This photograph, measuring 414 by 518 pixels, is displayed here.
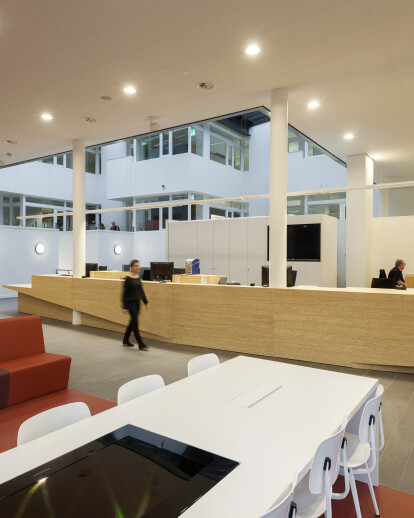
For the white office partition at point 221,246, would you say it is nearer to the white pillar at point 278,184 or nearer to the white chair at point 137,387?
the white pillar at point 278,184

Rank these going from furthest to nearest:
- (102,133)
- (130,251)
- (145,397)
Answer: (130,251) < (102,133) < (145,397)

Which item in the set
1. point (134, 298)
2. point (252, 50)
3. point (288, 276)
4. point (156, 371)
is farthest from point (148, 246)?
point (252, 50)

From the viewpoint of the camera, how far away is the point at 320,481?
6.54ft

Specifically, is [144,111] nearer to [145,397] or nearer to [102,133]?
[102,133]

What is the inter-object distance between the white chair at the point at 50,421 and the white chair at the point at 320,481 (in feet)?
4.37

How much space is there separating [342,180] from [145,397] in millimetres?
13454

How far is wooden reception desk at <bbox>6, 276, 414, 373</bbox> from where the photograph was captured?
572 centimetres

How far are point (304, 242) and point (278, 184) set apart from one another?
474cm

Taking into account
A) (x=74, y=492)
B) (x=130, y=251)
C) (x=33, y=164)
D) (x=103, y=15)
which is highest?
(x=33, y=164)

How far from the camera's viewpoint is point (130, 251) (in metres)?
17.5

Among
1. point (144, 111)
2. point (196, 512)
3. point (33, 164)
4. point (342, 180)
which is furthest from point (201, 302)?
point (33, 164)

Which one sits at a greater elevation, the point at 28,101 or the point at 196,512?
the point at 28,101

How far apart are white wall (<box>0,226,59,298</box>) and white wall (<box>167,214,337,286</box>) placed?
5.33 meters

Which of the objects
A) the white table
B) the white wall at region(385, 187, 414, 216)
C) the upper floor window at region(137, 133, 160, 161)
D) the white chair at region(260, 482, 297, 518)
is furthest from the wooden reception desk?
the upper floor window at region(137, 133, 160, 161)
